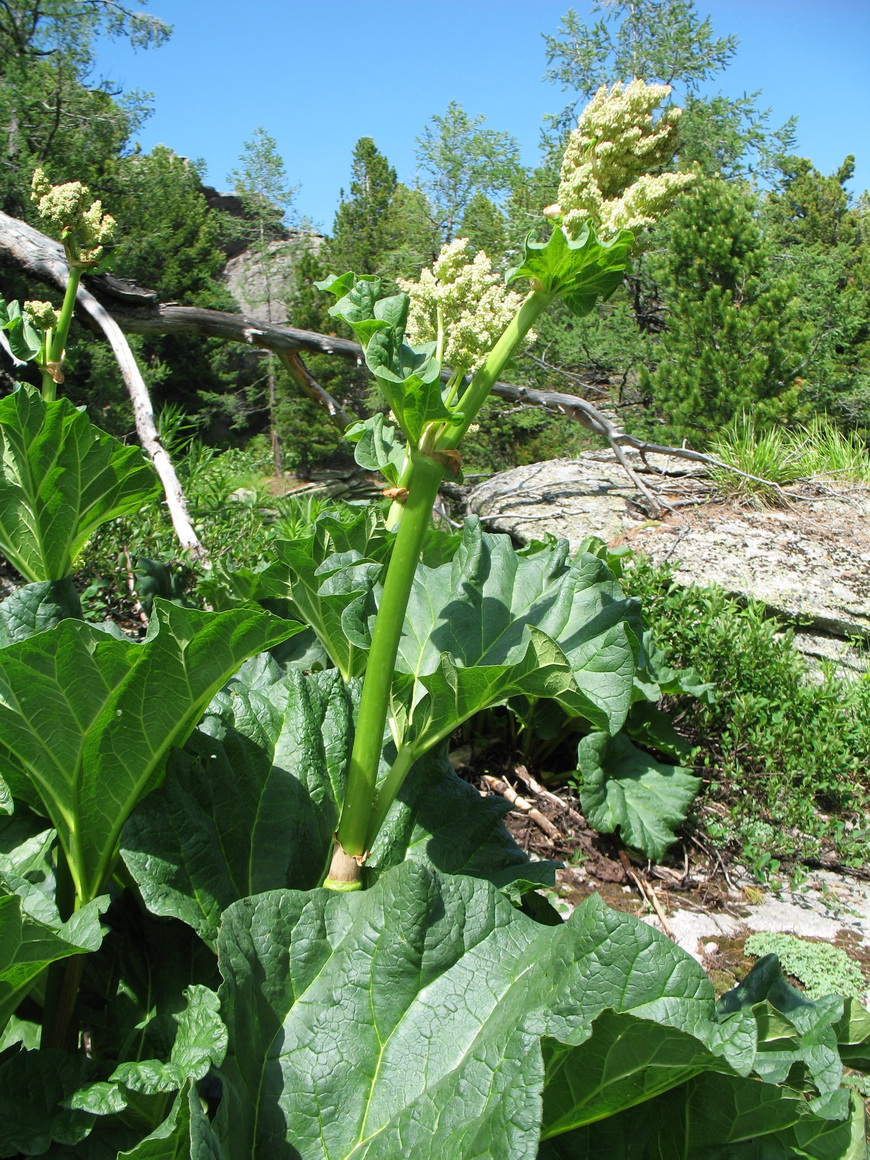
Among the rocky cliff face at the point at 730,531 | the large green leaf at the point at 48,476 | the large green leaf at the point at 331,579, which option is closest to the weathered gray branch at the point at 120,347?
the large green leaf at the point at 331,579

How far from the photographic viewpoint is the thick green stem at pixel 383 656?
0.91m

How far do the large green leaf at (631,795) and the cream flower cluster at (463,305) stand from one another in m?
2.30

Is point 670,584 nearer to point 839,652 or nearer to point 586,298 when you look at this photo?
point 839,652

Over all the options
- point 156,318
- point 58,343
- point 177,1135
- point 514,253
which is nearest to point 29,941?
point 177,1135

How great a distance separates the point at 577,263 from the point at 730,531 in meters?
→ 5.84

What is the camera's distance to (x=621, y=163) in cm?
94

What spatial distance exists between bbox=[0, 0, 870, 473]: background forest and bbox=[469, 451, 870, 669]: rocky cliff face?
4.34 m

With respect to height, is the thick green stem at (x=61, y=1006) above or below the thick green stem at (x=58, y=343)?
below

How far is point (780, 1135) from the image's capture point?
0.79 metres

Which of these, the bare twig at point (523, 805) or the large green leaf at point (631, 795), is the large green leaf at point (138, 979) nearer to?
the large green leaf at point (631, 795)

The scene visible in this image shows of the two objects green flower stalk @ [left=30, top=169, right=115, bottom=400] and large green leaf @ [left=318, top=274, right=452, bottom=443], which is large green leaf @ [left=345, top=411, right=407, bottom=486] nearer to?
large green leaf @ [left=318, top=274, right=452, bottom=443]

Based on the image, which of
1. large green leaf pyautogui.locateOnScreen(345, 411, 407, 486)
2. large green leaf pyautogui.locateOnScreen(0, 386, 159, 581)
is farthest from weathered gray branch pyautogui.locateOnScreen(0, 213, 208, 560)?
large green leaf pyautogui.locateOnScreen(345, 411, 407, 486)

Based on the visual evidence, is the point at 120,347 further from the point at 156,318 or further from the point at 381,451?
the point at 381,451

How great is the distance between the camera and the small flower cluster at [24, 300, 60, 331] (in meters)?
2.19
